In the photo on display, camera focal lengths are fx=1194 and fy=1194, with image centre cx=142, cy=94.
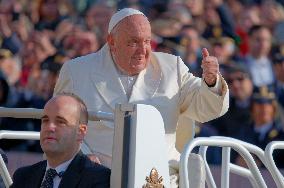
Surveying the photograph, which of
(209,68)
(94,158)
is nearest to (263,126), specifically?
(209,68)

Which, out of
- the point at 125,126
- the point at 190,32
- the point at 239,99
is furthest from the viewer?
the point at 190,32

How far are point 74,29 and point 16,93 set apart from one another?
1.09 m

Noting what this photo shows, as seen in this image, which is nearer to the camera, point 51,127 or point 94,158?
point 51,127

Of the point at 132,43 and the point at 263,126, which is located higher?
the point at 263,126

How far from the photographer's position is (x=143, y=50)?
→ 688 centimetres

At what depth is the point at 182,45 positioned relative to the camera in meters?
11.8

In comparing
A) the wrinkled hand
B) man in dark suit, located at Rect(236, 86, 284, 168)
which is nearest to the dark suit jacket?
the wrinkled hand

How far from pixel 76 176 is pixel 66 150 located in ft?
0.43

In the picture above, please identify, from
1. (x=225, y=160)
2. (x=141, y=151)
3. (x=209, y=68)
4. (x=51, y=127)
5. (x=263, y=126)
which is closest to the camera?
(x=51, y=127)

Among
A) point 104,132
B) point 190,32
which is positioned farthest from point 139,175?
point 190,32

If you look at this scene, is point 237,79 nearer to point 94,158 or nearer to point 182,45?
point 182,45

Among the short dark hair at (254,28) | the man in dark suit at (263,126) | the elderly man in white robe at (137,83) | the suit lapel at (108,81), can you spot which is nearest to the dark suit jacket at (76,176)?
the elderly man in white robe at (137,83)

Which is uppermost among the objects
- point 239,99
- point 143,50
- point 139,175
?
point 239,99

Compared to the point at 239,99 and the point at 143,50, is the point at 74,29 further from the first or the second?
the point at 143,50
